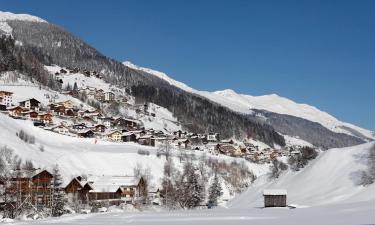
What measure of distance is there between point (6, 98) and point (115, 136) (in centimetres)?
3472

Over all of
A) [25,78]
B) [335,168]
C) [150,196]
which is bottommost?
[150,196]

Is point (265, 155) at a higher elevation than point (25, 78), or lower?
lower

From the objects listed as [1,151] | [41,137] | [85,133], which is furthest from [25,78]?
[1,151]

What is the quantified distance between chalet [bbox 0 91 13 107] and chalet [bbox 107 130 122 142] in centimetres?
3153

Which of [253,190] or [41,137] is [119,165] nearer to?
[41,137]

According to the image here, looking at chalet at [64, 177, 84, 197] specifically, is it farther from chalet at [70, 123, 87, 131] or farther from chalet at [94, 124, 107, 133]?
chalet at [94, 124, 107, 133]

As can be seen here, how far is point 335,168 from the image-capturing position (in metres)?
65.6

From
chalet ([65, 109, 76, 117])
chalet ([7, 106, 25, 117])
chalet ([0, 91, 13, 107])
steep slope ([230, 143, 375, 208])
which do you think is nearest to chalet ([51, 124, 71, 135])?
chalet ([7, 106, 25, 117])

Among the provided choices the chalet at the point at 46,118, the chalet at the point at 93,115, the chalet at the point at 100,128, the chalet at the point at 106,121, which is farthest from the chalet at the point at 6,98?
the chalet at the point at 106,121

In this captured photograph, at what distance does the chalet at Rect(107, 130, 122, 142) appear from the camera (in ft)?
461

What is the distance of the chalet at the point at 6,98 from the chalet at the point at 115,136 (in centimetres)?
3153

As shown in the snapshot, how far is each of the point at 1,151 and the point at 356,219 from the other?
238ft

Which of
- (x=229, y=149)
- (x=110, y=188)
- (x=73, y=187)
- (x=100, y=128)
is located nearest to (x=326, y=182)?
(x=110, y=188)

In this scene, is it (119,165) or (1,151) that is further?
(119,165)
